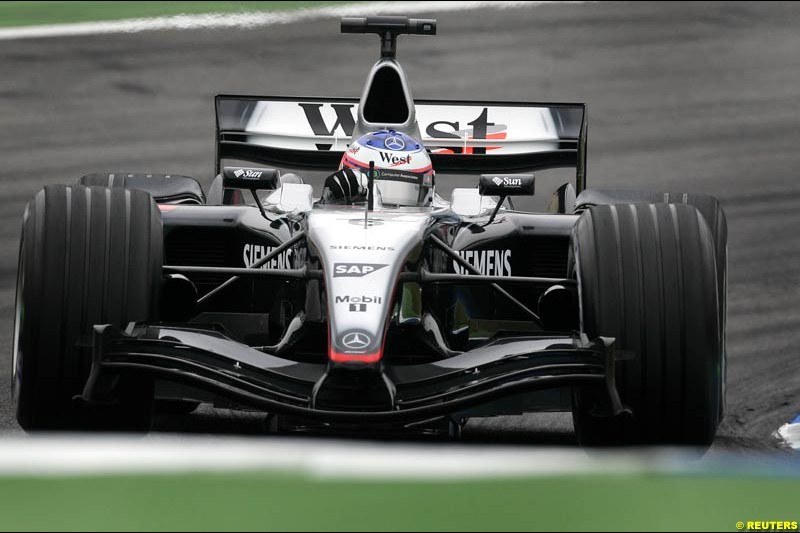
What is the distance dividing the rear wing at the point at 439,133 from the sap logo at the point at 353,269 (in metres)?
3.37

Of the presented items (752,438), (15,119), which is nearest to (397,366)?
(752,438)

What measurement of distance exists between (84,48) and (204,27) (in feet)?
4.74

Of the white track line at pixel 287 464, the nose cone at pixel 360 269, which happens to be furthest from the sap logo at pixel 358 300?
the white track line at pixel 287 464

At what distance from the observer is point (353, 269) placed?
255 inches

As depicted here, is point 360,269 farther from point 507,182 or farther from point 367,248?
point 507,182

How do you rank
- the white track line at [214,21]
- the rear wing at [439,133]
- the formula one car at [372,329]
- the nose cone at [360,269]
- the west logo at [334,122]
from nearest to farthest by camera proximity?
the formula one car at [372,329]
the nose cone at [360,269]
the rear wing at [439,133]
the west logo at [334,122]
the white track line at [214,21]

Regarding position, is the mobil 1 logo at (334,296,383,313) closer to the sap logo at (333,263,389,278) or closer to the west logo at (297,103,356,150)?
the sap logo at (333,263,389,278)

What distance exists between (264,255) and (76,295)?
191 centimetres

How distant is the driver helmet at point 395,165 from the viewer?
795cm

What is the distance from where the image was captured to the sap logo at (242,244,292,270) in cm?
799

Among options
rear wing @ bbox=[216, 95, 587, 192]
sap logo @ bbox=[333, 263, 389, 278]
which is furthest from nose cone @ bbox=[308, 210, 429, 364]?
rear wing @ bbox=[216, 95, 587, 192]

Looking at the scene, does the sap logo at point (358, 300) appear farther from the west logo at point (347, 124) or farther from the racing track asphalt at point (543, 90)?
the racing track asphalt at point (543, 90)

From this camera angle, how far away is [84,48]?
679 inches

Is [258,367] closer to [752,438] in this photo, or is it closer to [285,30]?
[752,438]
